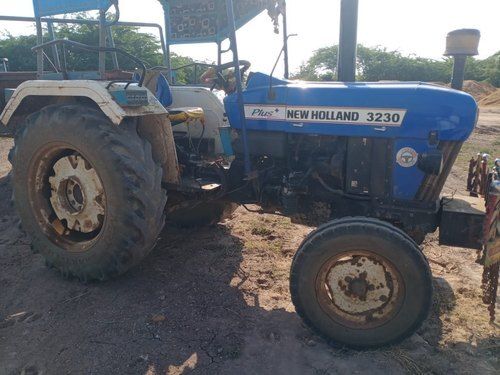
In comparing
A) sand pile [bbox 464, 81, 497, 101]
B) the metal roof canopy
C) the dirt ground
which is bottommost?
the dirt ground

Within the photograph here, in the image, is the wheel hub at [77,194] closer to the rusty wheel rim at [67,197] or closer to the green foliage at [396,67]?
the rusty wheel rim at [67,197]

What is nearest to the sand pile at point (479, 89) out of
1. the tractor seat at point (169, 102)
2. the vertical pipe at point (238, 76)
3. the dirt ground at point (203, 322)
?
the dirt ground at point (203, 322)

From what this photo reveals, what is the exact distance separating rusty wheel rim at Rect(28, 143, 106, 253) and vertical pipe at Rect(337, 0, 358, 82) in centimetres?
214

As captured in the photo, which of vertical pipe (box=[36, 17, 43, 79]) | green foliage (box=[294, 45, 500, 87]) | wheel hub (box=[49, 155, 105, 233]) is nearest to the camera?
wheel hub (box=[49, 155, 105, 233])

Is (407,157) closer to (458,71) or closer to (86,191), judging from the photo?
(458,71)

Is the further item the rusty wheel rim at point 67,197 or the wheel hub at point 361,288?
the rusty wheel rim at point 67,197

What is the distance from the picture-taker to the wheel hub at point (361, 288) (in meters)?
2.62

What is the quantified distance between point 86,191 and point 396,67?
2674 centimetres

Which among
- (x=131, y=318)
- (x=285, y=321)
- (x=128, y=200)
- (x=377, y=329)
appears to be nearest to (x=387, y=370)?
(x=377, y=329)

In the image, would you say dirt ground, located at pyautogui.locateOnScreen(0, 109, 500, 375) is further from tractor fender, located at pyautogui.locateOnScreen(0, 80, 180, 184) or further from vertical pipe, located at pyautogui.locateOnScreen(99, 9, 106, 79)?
vertical pipe, located at pyautogui.locateOnScreen(99, 9, 106, 79)

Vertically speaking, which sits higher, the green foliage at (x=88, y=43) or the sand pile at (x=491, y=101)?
the green foliage at (x=88, y=43)

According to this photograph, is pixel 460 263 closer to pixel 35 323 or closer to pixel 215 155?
pixel 215 155

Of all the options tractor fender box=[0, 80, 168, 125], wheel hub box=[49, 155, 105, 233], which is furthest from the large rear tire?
tractor fender box=[0, 80, 168, 125]

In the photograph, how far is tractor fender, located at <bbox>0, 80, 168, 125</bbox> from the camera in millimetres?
2980
